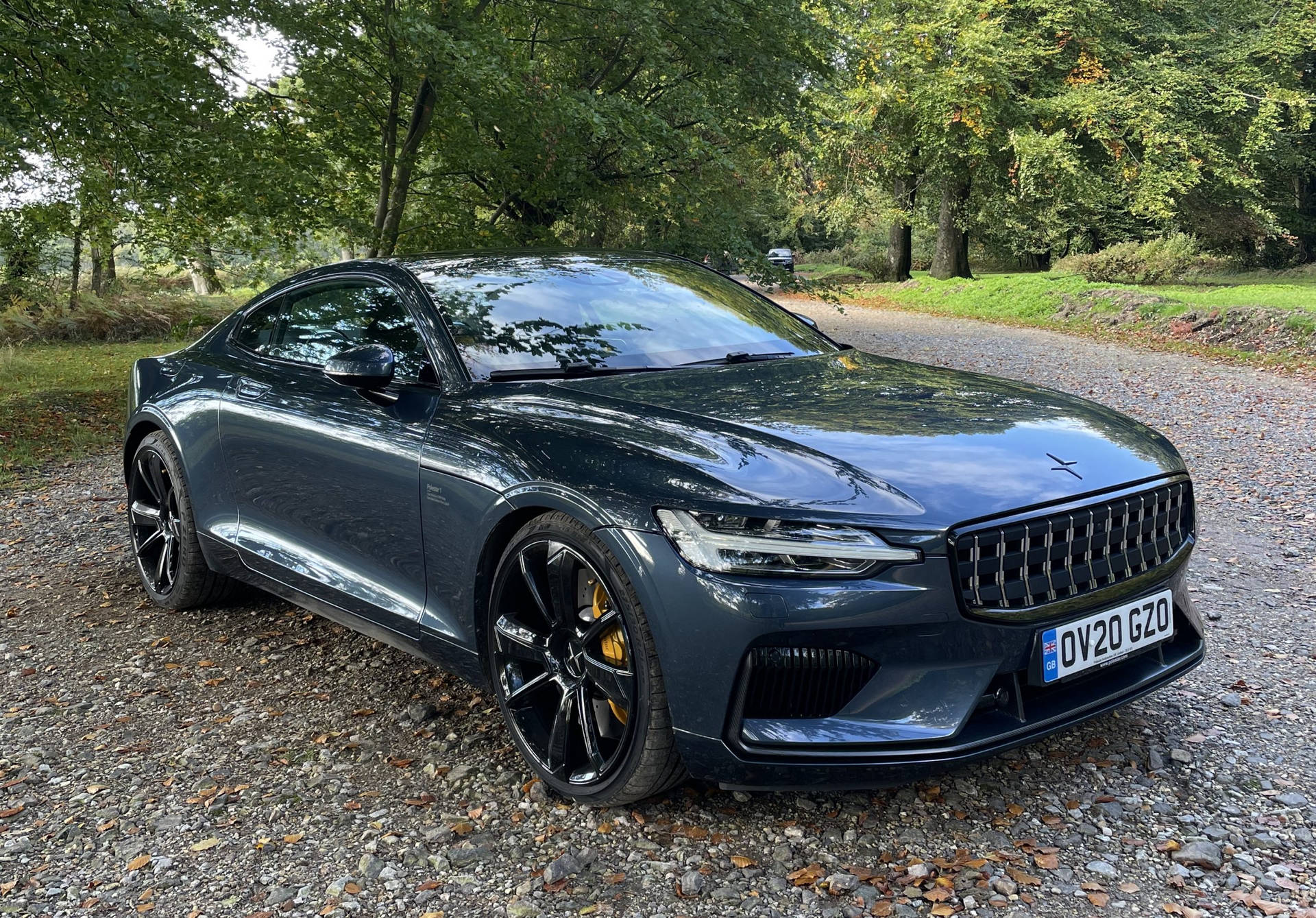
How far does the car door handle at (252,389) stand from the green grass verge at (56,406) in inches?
185

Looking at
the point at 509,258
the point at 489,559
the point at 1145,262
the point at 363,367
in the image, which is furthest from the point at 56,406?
the point at 1145,262

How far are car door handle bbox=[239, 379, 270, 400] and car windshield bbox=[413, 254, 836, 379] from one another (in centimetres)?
81

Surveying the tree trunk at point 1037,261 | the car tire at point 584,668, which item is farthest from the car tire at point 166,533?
the tree trunk at point 1037,261

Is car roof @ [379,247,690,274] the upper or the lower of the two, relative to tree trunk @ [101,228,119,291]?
upper

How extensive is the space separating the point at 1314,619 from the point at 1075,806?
2.12 meters

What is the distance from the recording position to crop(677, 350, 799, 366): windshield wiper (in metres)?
3.70

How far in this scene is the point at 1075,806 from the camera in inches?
113

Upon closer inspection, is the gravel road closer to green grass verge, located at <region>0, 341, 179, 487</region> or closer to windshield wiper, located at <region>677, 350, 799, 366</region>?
windshield wiper, located at <region>677, 350, 799, 366</region>

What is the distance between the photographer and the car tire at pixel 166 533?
4539 millimetres

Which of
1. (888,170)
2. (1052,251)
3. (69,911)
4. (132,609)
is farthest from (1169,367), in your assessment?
(1052,251)

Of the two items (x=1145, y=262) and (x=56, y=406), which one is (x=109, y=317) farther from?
(x=1145, y=262)

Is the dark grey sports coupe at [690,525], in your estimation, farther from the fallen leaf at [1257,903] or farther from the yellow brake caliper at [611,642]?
the fallen leaf at [1257,903]

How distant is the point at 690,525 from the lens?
2.54m

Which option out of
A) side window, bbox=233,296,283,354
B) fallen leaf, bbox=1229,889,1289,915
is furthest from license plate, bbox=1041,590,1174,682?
side window, bbox=233,296,283,354
